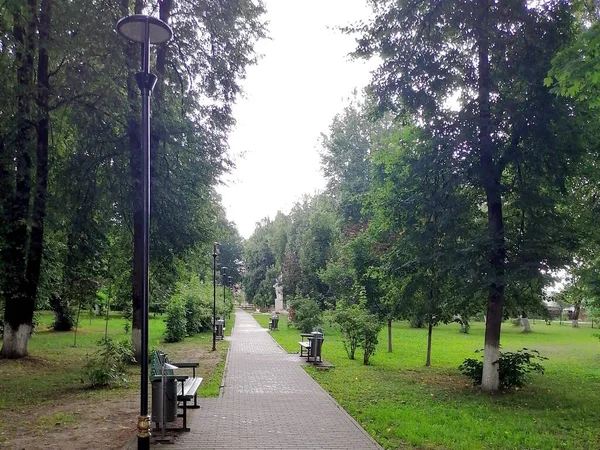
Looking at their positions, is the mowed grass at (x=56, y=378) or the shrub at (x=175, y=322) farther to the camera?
the shrub at (x=175, y=322)

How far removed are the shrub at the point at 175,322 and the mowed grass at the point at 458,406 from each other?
9.23m

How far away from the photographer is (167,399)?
23.8 ft

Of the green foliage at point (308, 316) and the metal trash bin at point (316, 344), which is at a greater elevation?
the metal trash bin at point (316, 344)

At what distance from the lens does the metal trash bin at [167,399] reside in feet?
23.5

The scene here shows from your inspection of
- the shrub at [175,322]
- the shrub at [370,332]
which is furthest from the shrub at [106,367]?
the shrub at [175,322]

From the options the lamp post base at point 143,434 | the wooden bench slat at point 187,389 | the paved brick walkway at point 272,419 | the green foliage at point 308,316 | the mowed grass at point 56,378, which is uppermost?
the lamp post base at point 143,434

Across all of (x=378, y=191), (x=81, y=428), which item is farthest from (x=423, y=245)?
(x=81, y=428)

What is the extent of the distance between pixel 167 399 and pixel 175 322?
17398 mm

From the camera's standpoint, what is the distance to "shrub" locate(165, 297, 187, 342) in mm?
23936

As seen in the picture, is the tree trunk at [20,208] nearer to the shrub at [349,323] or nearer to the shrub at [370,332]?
the shrub at [349,323]

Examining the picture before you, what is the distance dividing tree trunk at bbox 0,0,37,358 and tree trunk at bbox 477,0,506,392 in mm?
10725

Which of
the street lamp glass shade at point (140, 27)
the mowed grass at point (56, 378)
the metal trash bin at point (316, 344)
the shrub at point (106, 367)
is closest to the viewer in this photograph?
the street lamp glass shade at point (140, 27)

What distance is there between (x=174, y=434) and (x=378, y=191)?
337 inches

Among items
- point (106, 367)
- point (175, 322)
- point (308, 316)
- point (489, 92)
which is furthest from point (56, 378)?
point (308, 316)
